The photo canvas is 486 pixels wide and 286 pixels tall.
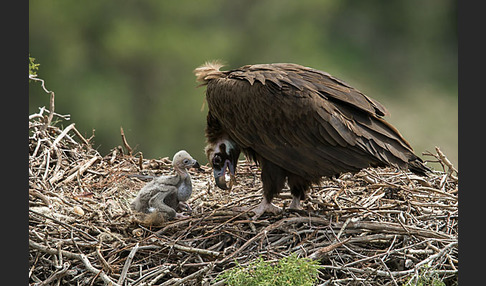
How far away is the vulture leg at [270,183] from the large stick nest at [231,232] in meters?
0.06

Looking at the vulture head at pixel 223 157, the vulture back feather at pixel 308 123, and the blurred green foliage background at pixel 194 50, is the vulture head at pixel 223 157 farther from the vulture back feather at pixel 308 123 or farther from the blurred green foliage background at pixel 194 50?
the blurred green foliage background at pixel 194 50

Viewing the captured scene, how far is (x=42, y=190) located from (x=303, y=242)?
1.71 meters

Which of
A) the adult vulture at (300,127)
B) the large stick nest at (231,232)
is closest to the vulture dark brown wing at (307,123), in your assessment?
the adult vulture at (300,127)

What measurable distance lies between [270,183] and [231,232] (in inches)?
18.9

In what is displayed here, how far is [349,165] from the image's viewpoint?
134 inches

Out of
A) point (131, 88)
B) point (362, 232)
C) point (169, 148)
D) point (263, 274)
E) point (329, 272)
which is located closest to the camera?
point (263, 274)

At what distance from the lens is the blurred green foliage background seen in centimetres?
928

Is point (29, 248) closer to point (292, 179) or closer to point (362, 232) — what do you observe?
point (292, 179)

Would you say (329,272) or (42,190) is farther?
(42,190)

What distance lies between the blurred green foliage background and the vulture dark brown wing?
15.8 feet

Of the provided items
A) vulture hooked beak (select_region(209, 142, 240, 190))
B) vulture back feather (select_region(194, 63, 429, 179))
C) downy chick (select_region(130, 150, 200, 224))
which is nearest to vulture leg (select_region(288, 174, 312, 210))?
vulture back feather (select_region(194, 63, 429, 179))

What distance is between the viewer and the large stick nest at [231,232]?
305 cm

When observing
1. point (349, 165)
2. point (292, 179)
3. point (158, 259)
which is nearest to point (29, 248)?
point (158, 259)

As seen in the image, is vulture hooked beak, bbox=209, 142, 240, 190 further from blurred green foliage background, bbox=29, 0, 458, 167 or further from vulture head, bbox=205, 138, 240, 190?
blurred green foliage background, bbox=29, 0, 458, 167
